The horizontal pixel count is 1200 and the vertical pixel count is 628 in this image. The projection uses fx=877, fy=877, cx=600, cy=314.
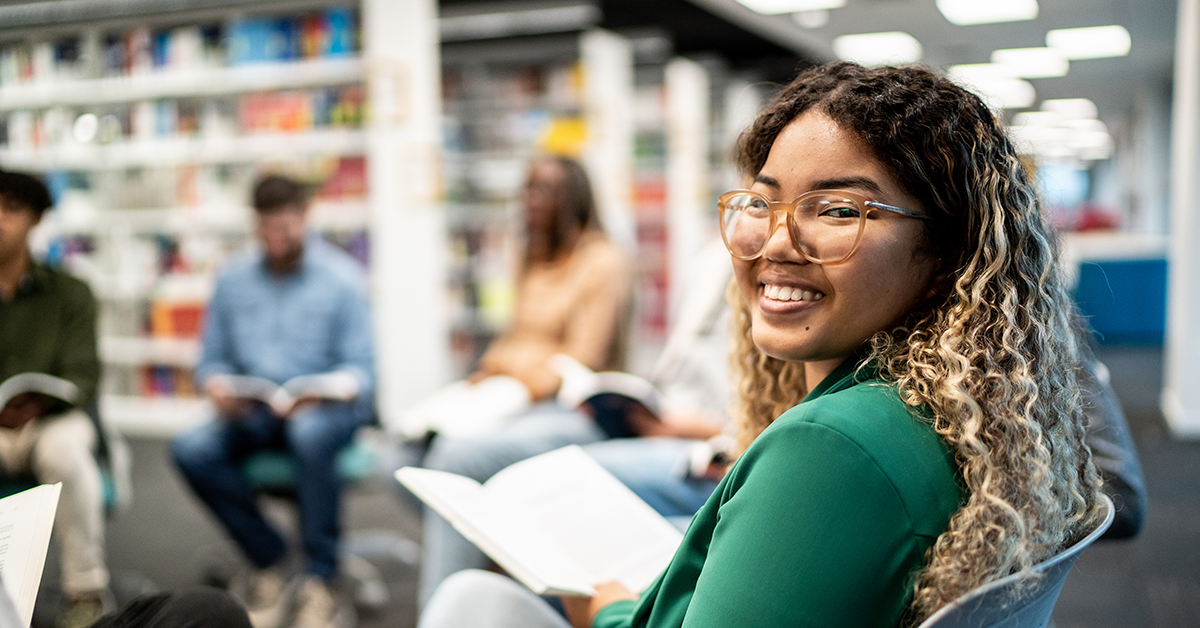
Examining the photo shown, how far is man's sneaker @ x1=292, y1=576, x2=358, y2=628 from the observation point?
237 centimetres

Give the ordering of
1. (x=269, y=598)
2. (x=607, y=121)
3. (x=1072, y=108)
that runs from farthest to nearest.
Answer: (x=1072, y=108) → (x=607, y=121) → (x=269, y=598)

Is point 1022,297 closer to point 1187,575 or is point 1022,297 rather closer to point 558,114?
point 1187,575

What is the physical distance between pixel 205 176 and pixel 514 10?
297cm

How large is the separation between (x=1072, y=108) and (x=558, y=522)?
1580cm

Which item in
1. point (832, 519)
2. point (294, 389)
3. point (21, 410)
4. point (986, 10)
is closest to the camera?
point (832, 519)

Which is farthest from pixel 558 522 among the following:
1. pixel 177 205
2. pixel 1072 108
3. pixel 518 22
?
pixel 1072 108

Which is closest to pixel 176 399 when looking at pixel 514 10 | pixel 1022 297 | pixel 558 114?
pixel 558 114

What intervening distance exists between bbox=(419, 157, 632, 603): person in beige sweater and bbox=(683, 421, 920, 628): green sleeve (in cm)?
143

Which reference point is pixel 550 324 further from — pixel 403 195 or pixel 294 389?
pixel 403 195

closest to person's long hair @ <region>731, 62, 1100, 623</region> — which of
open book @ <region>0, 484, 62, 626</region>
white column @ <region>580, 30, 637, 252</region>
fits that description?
open book @ <region>0, 484, 62, 626</region>

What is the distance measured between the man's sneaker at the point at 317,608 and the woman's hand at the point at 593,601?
4.77ft

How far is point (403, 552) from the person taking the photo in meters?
3.02

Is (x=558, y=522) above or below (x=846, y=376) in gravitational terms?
below

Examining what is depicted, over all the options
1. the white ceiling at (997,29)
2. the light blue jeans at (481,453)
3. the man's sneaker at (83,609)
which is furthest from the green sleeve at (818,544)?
the white ceiling at (997,29)
